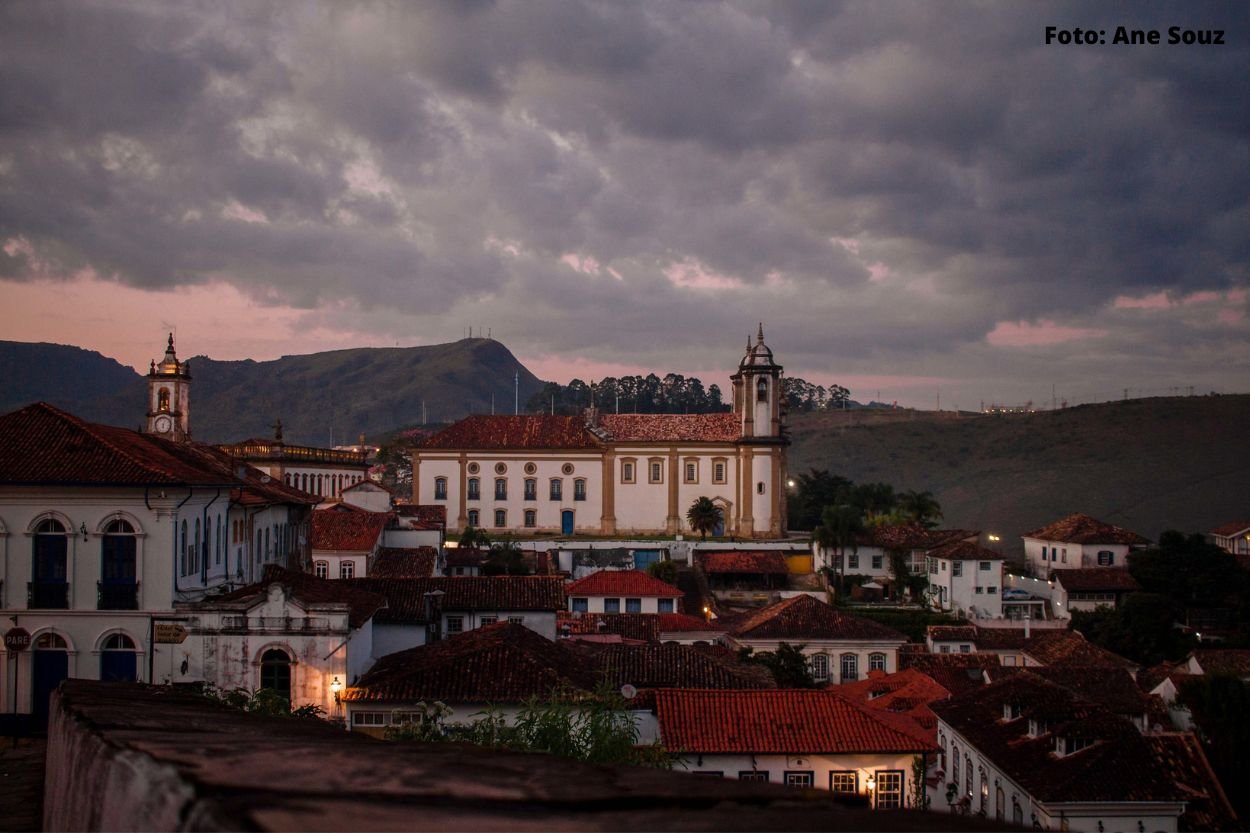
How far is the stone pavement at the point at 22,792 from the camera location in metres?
3.60

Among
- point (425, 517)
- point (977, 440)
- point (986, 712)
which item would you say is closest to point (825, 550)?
point (425, 517)

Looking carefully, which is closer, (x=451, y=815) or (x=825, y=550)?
(x=451, y=815)

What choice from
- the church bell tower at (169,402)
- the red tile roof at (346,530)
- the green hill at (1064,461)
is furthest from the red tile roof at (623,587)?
the green hill at (1064,461)

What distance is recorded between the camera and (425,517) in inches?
2186

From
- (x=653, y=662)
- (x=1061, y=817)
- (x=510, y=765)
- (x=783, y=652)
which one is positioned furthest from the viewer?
(x=783, y=652)

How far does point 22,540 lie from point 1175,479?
313ft

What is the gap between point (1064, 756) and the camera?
2075 cm

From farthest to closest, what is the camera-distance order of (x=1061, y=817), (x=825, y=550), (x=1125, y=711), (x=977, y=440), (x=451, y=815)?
(x=977, y=440) → (x=825, y=550) → (x=1125, y=711) → (x=1061, y=817) → (x=451, y=815)

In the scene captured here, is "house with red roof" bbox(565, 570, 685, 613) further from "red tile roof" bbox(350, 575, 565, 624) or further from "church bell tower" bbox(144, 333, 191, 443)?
"church bell tower" bbox(144, 333, 191, 443)

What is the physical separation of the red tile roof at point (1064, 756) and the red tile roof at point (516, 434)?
134 ft

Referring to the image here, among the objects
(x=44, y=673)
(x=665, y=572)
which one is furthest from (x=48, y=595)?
(x=665, y=572)

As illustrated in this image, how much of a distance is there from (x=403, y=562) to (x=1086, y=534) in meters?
37.5

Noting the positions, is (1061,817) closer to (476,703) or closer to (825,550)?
(476,703)

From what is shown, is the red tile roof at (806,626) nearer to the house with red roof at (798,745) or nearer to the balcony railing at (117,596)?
the house with red roof at (798,745)
